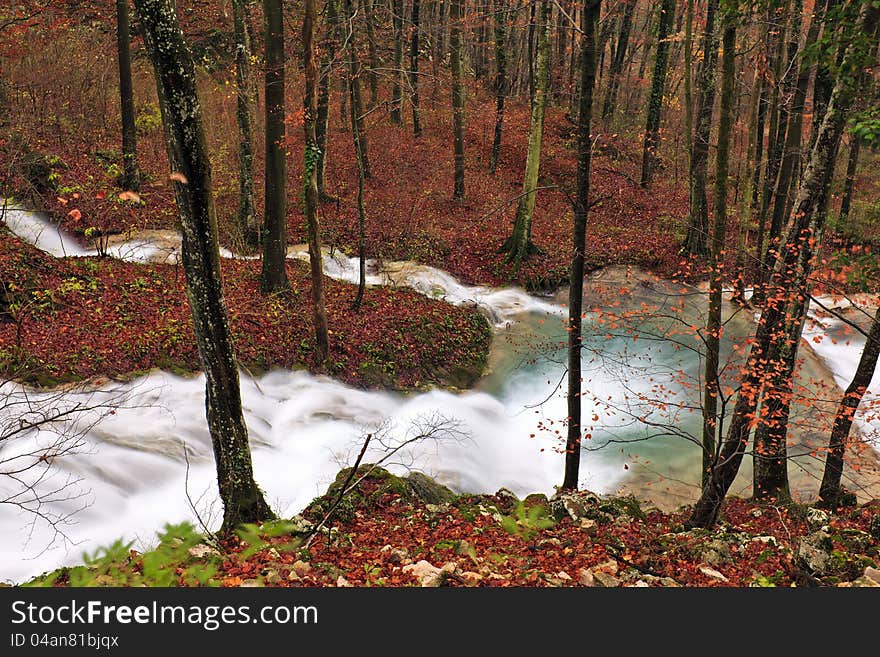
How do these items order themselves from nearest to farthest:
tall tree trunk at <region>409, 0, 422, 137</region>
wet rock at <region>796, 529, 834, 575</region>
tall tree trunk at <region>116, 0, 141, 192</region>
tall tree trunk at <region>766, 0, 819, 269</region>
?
wet rock at <region>796, 529, 834, 575</region>, tall tree trunk at <region>766, 0, 819, 269</region>, tall tree trunk at <region>116, 0, 141, 192</region>, tall tree trunk at <region>409, 0, 422, 137</region>

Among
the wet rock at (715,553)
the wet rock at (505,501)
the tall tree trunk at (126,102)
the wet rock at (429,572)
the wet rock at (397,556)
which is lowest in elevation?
the wet rock at (505,501)

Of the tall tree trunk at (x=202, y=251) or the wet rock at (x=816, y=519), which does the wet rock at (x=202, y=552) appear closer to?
the tall tree trunk at (x=202, y=251)

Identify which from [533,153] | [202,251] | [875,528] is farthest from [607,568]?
[533,153]

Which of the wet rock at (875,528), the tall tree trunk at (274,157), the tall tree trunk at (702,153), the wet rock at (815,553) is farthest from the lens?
the tall tree trunk at (702,153)

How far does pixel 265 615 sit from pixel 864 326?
675 inches

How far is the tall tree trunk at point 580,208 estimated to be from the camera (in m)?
6.88

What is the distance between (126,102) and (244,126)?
3742 millimetres

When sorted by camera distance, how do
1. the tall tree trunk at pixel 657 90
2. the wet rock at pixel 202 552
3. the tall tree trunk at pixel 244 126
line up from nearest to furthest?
1. the wet rock at pixel 202 552
2. the tall tree trunk at pixel 244 126
3. the tall tree trunk at pixel 657 90

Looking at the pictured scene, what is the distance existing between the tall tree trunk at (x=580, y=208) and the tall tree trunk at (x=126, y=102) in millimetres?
12308

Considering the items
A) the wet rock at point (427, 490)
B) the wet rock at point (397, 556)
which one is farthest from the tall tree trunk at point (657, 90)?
the wet rock at point (397, 556)

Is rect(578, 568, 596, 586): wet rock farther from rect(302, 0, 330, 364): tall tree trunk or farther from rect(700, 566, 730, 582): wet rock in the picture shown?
rect(302, 0, 330, 364): tall tree trunk

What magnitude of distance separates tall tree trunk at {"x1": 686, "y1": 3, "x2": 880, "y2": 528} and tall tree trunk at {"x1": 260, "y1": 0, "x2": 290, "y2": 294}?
898cm

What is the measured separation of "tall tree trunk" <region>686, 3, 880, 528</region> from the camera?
5.91 metres

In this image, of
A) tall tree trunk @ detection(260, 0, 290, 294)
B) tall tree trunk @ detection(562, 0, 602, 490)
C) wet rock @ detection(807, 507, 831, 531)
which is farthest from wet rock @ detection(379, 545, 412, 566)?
tall tree trunk @ detection(260, 0, 290, 294)
